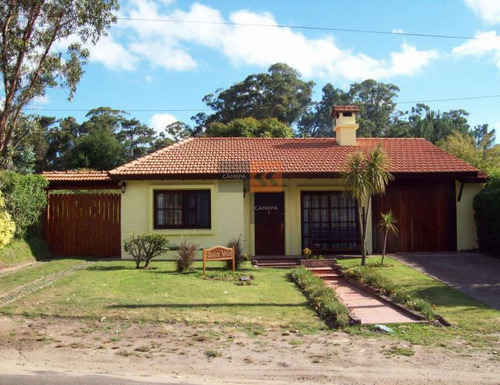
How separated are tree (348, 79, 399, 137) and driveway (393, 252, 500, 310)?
42.4 metres

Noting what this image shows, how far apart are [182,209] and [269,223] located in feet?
9.82

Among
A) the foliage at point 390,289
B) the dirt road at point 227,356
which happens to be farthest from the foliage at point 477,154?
the dirt road at point 227,356

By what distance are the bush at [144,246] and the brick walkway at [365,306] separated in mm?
4642

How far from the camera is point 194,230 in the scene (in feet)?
49.6

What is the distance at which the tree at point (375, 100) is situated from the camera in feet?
183

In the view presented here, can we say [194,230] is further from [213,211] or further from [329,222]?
[329,222]

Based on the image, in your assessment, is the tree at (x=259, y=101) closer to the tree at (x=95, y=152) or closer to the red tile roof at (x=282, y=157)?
the tree at (x=95, y=152)

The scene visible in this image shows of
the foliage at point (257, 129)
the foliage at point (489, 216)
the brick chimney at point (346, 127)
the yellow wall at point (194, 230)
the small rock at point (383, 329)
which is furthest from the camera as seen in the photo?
the foliage at point (257, 129)

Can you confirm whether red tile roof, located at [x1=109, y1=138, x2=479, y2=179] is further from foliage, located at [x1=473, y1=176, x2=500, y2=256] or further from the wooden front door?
the wooden front door

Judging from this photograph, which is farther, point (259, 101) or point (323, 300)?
point (259, 101)

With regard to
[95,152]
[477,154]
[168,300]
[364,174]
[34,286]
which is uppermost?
[95,152]

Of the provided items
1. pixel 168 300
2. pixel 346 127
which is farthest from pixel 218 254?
pixel 346 127

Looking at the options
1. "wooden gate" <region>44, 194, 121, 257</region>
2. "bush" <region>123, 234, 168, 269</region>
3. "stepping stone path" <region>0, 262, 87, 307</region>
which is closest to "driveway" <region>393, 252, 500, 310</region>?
"bush" <region>123, 234, 168, 269</region>

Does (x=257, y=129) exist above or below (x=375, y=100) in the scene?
below
